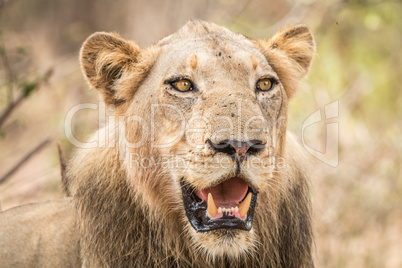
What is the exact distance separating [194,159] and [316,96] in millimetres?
6060

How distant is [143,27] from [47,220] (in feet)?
33.5

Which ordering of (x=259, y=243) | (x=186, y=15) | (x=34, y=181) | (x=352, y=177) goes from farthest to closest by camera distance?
(x=186, y=15) → (x=34, y=181) → (x=352, y=177) → (x=259, y=243)

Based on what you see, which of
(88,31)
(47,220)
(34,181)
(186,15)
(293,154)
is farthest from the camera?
(88,31)

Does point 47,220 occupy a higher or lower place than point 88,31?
lower

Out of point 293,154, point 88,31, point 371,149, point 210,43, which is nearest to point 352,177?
point 371,149

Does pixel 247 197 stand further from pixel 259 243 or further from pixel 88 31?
pixel 88 31

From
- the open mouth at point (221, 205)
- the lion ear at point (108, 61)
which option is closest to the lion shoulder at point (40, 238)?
the lion ear at point (108, 61)

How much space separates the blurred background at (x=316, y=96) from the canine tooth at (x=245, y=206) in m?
A: 1.62

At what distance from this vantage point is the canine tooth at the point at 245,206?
3789mm

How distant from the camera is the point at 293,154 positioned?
182 inches

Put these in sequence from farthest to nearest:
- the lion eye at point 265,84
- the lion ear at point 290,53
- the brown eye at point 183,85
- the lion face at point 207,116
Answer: the lion ear at point 290,53 → the lion eye at point 265,84 → the brown eye at point 183,85 → the lion face at point 207,116

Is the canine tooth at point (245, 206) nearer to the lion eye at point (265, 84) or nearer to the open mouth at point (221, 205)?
the open mouth at point (221, 205)

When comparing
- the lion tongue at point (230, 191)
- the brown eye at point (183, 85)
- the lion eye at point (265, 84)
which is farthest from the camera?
the lion eye at point (265, 84)

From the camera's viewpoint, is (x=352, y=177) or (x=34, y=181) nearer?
(x=352, y=177)
